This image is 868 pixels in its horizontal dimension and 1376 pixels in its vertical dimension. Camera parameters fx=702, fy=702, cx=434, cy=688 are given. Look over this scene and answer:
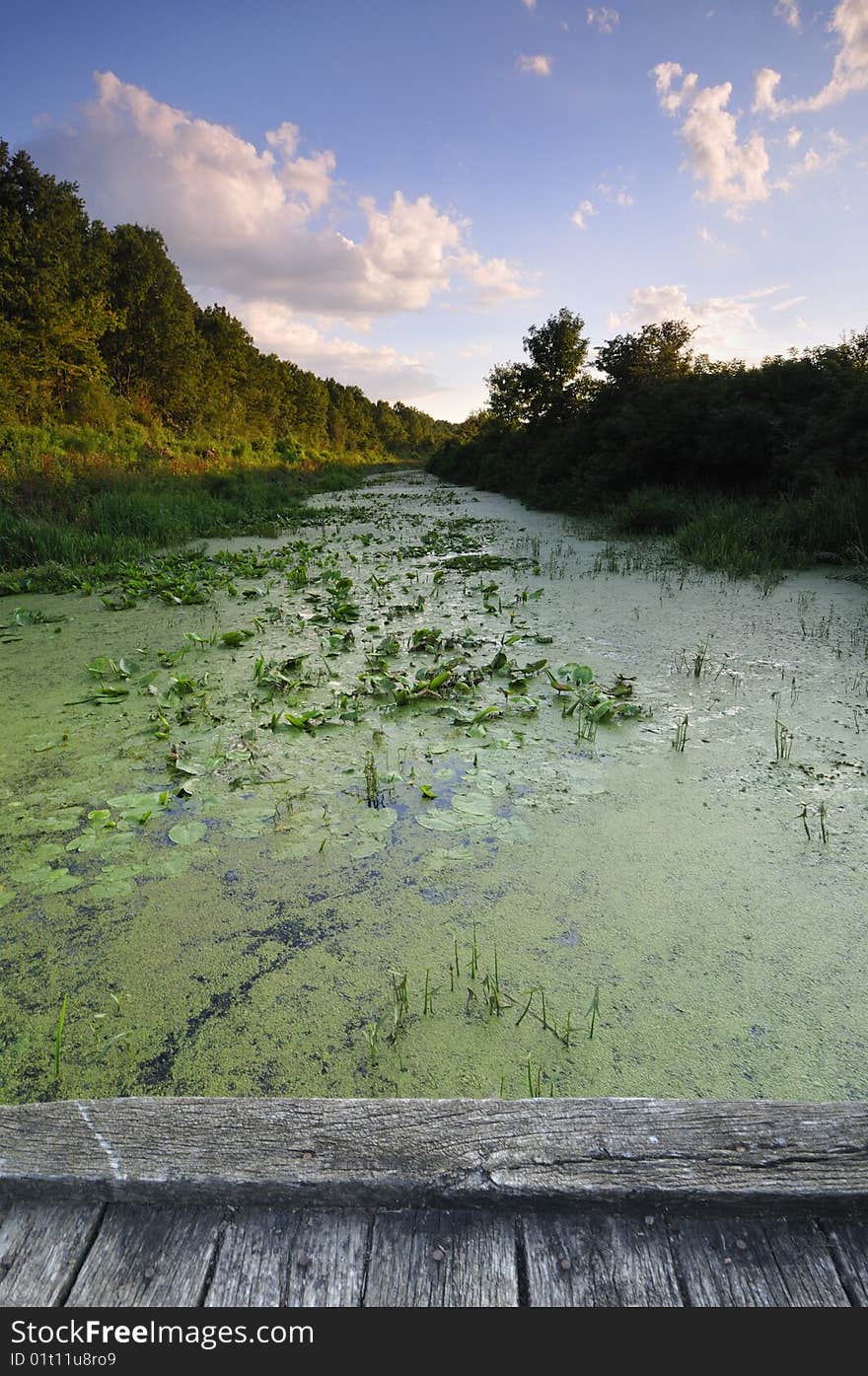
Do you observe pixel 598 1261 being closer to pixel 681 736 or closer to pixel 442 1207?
pixel 442 1207

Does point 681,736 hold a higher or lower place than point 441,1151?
lower

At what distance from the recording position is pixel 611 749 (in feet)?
8.68

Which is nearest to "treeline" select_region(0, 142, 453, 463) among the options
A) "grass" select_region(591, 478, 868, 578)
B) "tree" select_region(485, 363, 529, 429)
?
"tree" select_region(485, 363, 529, 429)

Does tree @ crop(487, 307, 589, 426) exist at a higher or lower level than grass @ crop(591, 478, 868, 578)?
higher

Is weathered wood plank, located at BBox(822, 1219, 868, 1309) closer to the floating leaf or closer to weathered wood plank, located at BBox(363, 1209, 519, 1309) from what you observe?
weathered wood plank, located at BBox(363, 1209, 519, 1309)

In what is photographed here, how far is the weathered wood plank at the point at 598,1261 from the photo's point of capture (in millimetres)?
660

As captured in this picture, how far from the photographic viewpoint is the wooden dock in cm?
67

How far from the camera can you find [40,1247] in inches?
28.0

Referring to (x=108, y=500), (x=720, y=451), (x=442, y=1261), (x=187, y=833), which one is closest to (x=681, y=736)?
(x=187, y=833)

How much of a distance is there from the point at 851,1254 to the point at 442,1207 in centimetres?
40

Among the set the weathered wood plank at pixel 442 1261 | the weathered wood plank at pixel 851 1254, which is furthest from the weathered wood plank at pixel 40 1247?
the weathered wood plank at pixel 851 1254

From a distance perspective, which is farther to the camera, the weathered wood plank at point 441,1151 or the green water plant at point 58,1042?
the green water plant at point 58,1042

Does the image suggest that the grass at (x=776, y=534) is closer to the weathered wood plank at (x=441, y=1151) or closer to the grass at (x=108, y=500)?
the grass at (x=108, y=500)

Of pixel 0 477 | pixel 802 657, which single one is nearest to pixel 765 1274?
pixel 802 657
